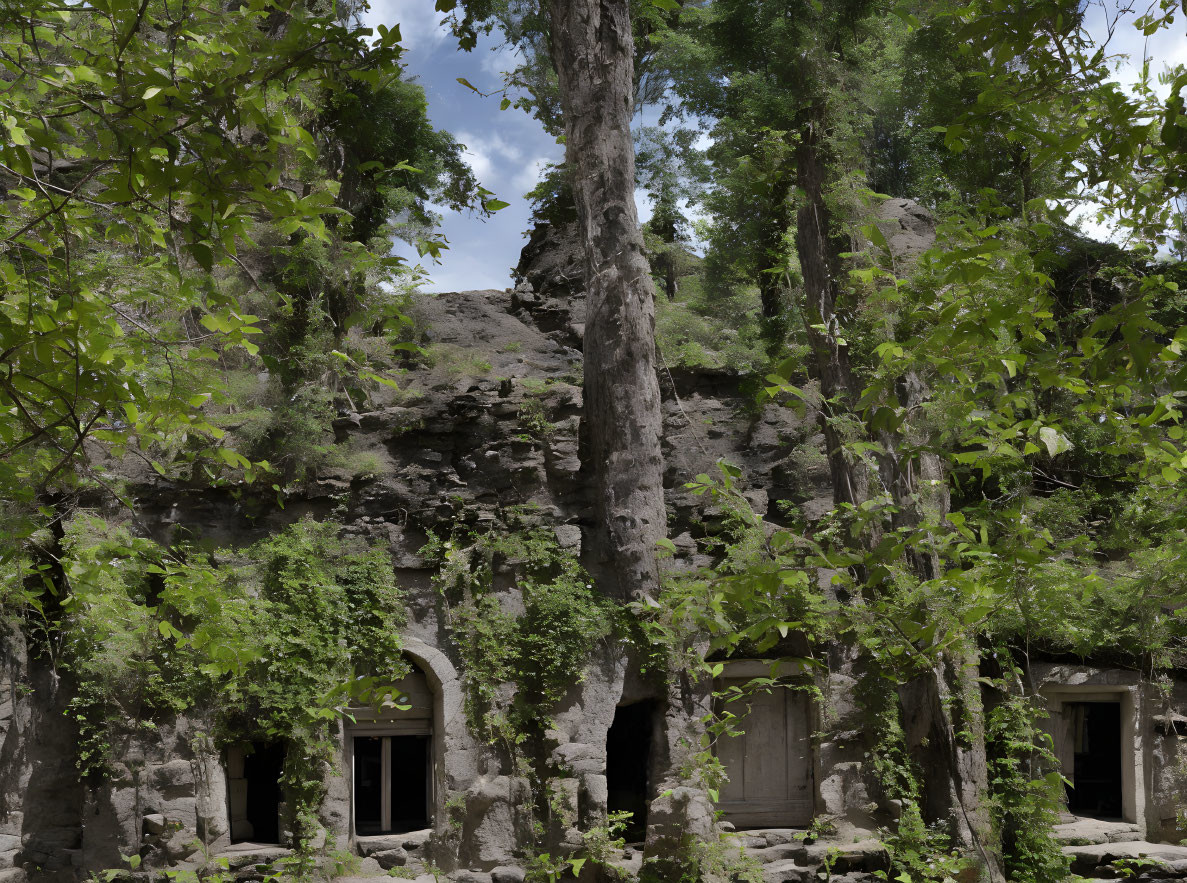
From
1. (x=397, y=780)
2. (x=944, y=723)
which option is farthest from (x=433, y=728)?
(x=944, y=723)

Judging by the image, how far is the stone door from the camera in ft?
38.5

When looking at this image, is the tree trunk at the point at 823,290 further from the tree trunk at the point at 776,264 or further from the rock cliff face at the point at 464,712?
the rock cliff face at the point at 464,712

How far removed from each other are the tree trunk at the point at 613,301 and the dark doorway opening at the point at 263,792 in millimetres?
4706

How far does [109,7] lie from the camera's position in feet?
9.55

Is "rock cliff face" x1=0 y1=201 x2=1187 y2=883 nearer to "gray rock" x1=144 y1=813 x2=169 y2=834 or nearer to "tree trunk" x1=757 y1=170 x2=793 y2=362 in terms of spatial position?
"gray rock" x1=144 y1=813 x2=169 y2=834

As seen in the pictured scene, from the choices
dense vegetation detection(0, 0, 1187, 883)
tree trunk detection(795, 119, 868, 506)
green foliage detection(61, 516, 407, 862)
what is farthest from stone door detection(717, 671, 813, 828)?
green foliage detection(61, 516, 407, 862)

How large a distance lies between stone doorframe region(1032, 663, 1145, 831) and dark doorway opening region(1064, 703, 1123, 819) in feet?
1.78

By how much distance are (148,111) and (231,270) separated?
1100cm

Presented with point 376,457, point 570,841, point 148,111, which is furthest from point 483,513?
point 148,111

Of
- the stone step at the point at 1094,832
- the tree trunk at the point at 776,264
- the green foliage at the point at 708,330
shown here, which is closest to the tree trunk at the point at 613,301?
the green foliage at the point at 708,330

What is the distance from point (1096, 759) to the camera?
1420 centimetres

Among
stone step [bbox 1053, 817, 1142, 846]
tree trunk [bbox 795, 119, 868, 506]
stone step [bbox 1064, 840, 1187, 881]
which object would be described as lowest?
stone step [bbox 1064, 840, 1187, 881]

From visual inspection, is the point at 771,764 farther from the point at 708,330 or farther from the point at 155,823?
the point at 155,823

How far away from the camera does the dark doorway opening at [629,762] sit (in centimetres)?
1259
